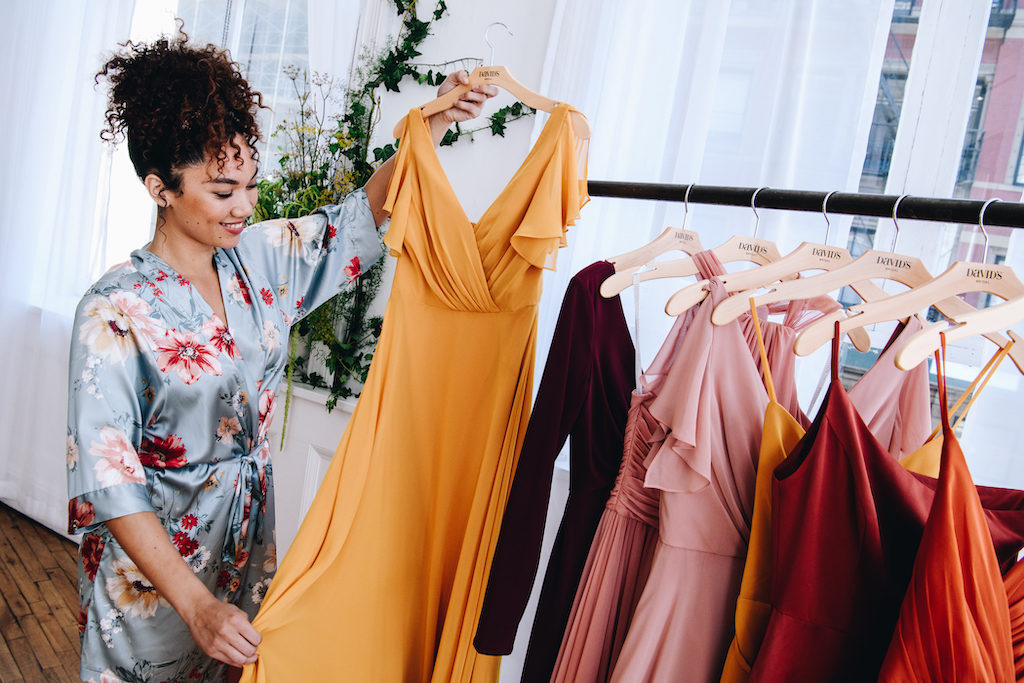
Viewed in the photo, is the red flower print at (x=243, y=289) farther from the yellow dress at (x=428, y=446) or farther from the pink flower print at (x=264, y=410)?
the yellow dress at (x=428, y=446)

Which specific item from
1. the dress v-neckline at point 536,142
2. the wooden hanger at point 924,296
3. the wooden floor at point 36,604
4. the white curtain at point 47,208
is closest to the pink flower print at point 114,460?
the dress v-neckline at point 536,142

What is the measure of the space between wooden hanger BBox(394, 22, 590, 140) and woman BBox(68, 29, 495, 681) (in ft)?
0.10

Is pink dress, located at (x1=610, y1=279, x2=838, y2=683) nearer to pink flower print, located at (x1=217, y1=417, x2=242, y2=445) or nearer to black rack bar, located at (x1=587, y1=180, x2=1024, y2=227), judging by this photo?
black rack bar, located at (x1=587, y1=180, x2=1024, y2=227)

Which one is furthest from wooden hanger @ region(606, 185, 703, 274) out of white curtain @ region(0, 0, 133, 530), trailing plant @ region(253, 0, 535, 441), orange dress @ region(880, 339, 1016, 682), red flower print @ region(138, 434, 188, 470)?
white curtain @ region(0, 0, 133, 530)

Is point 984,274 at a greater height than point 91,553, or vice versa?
point 984,274

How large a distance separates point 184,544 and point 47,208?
2.67m

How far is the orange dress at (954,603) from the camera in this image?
0.73m

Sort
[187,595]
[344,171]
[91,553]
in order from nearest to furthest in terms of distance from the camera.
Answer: [187,595] → [91,553] → [344,171]

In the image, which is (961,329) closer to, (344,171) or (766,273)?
(766,273)

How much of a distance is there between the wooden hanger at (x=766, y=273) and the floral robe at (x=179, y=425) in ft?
2.72

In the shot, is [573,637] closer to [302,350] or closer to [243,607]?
[243,607]

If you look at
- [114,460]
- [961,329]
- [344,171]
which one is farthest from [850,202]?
[344,171]

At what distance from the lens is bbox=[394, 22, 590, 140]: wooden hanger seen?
123 centimetres

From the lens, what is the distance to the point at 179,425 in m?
1.30
